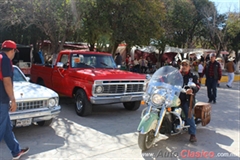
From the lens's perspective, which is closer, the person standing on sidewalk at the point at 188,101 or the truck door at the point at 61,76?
the person standing on sidewalk at the point at 188,101

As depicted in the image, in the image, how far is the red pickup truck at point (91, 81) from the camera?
20.8ft

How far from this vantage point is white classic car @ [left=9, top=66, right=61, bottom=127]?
4746 millimetres

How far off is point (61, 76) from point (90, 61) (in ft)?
3.20

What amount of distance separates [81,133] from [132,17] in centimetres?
867

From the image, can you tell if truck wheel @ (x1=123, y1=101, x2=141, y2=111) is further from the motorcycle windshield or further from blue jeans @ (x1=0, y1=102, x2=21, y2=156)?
blue jeans @ (x1=0, y1=102, x2=21, y2=156)

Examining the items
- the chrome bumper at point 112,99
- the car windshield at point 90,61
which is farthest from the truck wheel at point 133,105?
the car windshield at point 90,61

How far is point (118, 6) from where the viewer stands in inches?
501

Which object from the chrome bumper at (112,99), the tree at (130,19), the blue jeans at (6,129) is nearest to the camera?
the blue jeans at (6,129)

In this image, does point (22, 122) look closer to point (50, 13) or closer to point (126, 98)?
point (126, 98)

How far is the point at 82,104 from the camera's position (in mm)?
6574

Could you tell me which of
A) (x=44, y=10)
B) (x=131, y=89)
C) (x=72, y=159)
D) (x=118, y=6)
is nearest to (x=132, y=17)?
(x=118, y=6)

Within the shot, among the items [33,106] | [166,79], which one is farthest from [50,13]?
[166,79]

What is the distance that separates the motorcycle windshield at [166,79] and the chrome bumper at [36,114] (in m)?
2.12

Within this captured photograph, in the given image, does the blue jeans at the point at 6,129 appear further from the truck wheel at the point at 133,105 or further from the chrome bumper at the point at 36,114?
the truck wheel at the point at 133,105
